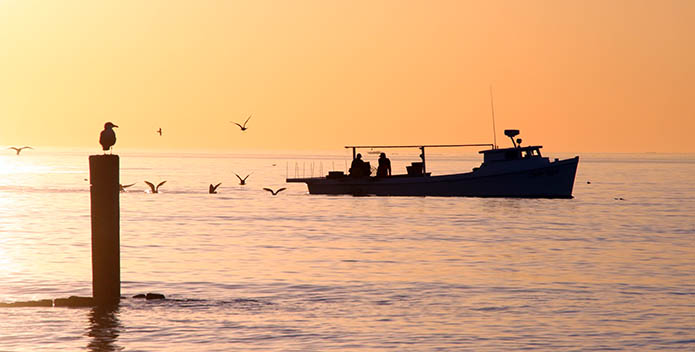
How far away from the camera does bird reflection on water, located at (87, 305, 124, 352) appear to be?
18.0m

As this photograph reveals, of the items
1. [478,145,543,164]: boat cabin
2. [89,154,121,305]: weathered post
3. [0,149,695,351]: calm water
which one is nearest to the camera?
[0,149,695,351]: calm water

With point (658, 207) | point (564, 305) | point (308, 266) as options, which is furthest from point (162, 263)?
point (658, 207)

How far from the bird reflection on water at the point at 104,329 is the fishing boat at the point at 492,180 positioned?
41431 mm

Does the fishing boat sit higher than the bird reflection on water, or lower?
higher

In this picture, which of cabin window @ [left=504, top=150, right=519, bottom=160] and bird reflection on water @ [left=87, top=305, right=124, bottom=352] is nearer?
bird reflection on water @ [left=87, top=305, right=124, bottom=352]

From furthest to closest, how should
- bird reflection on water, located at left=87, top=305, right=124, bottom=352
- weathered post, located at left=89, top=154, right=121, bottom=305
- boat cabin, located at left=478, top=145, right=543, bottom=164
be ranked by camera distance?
boat cabin, located at left=478, top=145, right=543, bottom=164 < weathered post, located at left=89, top=154, right=121, bottom=305 < bird reflection on water, located at left=87, top=305, right=124, bottom=352

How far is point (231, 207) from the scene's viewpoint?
64.5m

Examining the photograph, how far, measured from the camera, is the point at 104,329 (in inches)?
763

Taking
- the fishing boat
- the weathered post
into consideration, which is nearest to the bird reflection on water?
the weathered post

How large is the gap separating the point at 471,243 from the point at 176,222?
16511 mm

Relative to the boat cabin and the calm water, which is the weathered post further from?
the boat cabin

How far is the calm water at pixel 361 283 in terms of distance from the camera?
19062 millimetres

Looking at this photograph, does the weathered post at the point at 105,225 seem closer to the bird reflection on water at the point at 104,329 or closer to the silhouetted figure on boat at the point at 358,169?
the bird reflection on water at the point at 104,329

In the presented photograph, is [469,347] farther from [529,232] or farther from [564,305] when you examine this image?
[529,232]
